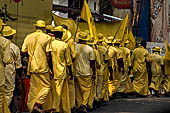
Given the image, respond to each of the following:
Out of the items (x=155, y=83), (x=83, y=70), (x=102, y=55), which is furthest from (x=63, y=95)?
(x=155, y=83)

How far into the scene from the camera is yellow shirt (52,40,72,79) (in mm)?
9438

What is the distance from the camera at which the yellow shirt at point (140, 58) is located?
15875 millimetres

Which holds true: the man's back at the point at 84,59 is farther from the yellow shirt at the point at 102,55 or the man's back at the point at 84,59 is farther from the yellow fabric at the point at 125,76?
the yellow fabric at the point at 125,76

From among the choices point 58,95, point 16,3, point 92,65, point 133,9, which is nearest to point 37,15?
point 16,3

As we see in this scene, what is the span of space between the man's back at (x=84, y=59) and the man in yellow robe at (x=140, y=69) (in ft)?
17.7

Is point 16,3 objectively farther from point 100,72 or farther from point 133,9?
point 133,9

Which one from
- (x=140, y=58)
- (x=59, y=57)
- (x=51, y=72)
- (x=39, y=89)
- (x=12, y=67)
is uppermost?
(x=59, y=57)

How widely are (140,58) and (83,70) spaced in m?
5.60

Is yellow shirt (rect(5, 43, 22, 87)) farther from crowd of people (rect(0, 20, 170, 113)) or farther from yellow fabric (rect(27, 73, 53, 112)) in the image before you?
yellow fabric (rect(27, 73, 53, 112))

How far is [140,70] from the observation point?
16.2 m

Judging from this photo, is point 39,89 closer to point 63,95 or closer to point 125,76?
point 63,95

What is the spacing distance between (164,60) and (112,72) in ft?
11.4

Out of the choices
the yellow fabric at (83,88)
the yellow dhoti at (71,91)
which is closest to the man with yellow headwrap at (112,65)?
the yellow fabric at (83,88)

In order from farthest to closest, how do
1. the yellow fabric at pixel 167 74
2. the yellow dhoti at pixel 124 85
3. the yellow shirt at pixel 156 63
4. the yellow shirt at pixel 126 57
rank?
the yellow fabric at pixel 167 74 → the yellow shirt at pixel 156 63 → the yellow dhoti at pixel 124 85 → the yellow shirt at pixel 126 57
